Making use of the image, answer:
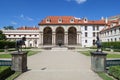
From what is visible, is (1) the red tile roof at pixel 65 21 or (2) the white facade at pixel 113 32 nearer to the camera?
(2) the white facade at pixel 113 32

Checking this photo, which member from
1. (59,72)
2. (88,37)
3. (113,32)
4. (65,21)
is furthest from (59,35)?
(59,72)

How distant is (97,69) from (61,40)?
192ft

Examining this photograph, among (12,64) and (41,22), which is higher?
(41,22)

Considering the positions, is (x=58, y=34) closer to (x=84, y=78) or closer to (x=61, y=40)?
(x=61, y=40)

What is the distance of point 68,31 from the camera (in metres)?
68.8

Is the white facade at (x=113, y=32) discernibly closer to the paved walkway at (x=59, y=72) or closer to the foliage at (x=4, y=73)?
the paved walkway at (x=59, y=72)

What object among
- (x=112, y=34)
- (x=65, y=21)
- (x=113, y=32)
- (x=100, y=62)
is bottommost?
(x=100, y=62)

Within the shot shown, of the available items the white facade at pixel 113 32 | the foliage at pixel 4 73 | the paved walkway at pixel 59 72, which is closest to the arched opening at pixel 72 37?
the white facade at pixel 113 32

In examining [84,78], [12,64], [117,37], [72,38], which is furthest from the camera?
[72,38]

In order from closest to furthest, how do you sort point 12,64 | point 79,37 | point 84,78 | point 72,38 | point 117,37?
point 84,78, point 12,64, point 117,37, point 79,37, point 72,38

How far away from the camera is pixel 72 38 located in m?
69.6

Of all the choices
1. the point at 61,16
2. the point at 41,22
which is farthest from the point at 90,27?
the point at 41,22

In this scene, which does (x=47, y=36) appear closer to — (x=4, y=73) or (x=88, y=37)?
(x=88, y=37)

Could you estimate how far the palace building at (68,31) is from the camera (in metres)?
65.3
